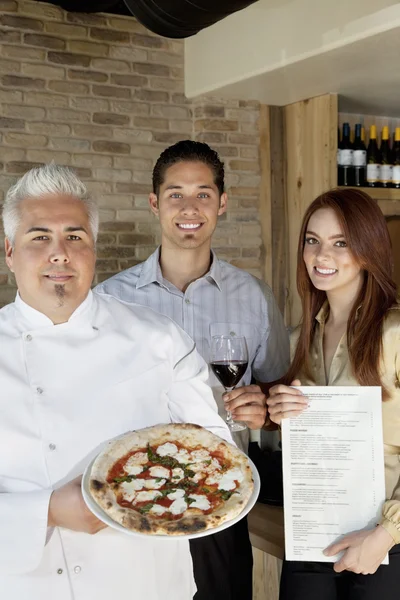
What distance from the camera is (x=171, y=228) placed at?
2.76m

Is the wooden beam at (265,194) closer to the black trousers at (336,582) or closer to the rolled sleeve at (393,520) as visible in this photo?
the black trousers at (336,582)

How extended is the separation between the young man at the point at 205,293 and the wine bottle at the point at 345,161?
1832 millimetres

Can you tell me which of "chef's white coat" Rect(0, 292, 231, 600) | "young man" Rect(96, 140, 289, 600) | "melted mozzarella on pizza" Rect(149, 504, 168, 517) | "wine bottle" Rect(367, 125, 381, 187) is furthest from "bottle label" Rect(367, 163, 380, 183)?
"melted mozzarella on pizza" Rect(149, 504, 168, 517)

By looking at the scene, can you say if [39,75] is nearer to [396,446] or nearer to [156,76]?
[156,76]

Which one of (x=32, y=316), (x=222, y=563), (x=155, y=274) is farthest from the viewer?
(x=155, y=274)

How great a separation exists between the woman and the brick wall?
2.14m

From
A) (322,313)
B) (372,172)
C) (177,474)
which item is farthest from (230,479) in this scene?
(372,172)

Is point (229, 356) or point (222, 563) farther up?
point (229, 356)

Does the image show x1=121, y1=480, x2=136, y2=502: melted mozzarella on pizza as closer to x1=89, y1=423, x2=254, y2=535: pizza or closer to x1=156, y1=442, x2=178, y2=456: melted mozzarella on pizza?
x1=89, y1=423, x2=254, y2=535: pizza

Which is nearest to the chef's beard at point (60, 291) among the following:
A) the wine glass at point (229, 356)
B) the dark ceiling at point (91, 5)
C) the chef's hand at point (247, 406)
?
the wine glass at point (229, 356)

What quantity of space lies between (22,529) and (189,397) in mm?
540

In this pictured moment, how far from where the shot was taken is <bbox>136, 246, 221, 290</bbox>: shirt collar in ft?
9.12

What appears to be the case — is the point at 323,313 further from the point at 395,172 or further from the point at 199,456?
A: the point at 395,172

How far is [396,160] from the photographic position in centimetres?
482
